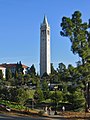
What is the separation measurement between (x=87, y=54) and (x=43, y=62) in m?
131

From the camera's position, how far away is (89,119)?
3061 cm

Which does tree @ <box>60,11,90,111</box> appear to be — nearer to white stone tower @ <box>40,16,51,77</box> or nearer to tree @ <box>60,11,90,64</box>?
tree @ <box>60,11,90,64</box>

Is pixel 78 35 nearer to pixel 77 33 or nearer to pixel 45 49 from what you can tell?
pixel 77 33

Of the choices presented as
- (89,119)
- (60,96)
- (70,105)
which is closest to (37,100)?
(60,96)

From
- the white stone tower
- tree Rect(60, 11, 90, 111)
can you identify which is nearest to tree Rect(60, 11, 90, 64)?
tree Rect(60, 11, 90, 111)

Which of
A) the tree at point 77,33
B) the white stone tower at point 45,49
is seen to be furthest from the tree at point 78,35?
the white stone tower at point 45,49

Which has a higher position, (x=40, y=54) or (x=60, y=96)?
(x=40, y=54)

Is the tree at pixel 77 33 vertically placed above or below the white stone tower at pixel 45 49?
below

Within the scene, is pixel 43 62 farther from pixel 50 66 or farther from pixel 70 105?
pixel 70 105

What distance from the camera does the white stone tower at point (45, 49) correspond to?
535 ft

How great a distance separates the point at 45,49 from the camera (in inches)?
6654

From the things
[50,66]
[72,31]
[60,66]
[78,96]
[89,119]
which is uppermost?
[50,66]

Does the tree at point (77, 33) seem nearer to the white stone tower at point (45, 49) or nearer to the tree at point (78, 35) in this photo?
the tree at point (78, 35)

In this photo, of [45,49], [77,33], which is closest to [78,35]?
[77,33]
